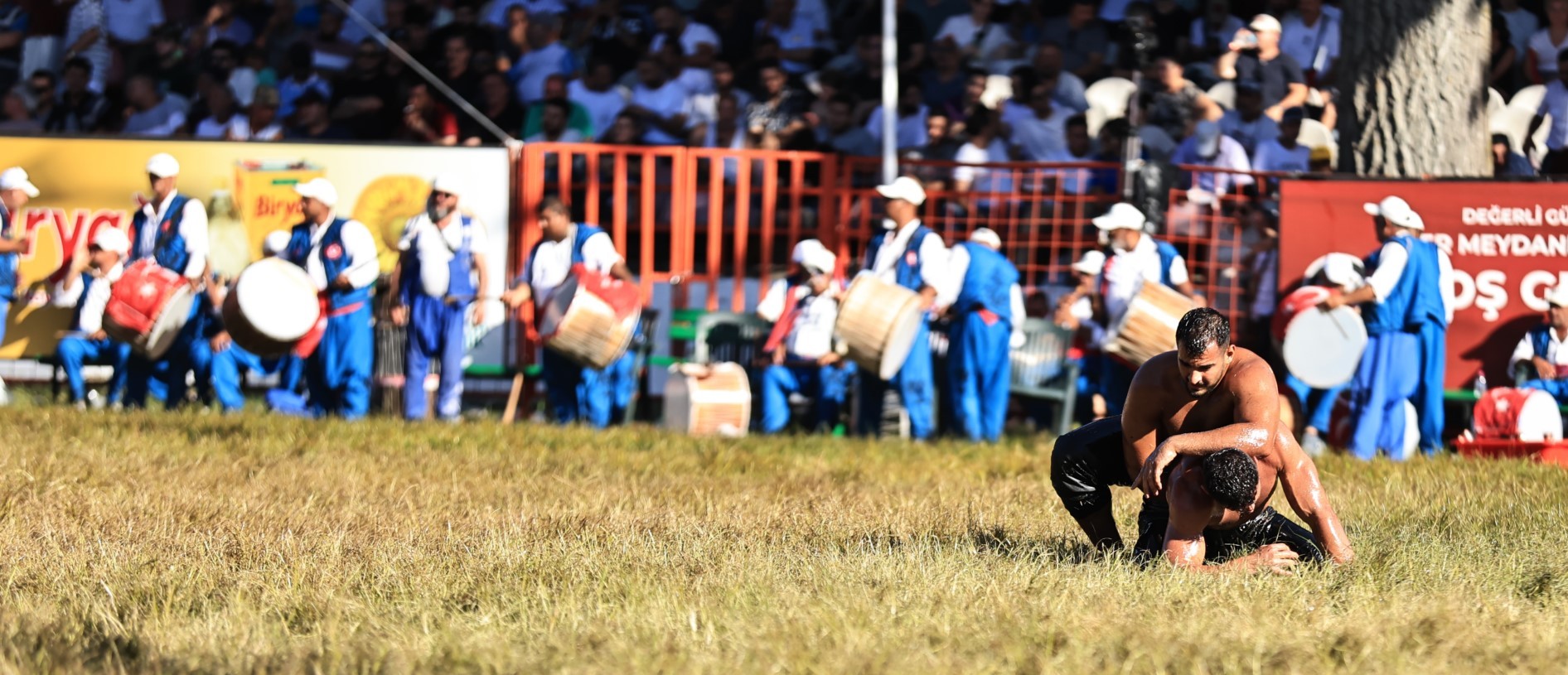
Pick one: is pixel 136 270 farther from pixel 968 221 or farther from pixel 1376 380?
pixel 1376 380

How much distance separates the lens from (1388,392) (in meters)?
12.5

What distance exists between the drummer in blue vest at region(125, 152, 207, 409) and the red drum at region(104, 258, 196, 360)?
215 millimetres

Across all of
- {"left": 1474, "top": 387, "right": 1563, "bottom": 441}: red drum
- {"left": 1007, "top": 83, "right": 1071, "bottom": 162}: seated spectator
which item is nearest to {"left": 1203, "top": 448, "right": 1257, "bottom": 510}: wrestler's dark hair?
{"left": 1474, "top": 387, "right": 1563, "bottom": 441}: red drum

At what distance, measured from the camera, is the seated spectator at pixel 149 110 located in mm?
16609

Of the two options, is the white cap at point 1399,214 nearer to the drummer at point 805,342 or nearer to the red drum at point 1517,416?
the red drum at point 1517,416

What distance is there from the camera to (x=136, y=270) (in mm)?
13375

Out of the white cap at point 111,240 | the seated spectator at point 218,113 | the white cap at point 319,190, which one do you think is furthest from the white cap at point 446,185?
the seated spectator at point 218,113

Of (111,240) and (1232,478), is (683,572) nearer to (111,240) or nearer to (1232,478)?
(1232,478)

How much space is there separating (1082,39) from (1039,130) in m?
0.93

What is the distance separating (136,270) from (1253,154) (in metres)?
7.55

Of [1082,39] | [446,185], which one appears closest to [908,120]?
[1082,39]

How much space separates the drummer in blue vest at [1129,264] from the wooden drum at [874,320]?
4.29 feet

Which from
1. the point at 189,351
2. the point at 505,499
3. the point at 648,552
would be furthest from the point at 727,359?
the point at 648,552

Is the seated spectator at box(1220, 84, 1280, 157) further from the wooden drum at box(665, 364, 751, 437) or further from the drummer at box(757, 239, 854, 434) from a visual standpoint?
the wooden drum at box(665, 364, 751, 437)
